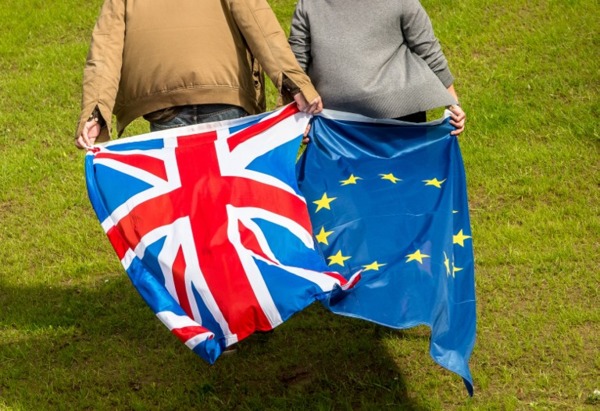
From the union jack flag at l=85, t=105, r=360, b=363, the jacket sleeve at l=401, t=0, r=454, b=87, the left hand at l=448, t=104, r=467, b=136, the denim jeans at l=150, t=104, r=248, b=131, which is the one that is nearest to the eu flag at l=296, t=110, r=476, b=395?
the left hand at l=448, t=104, r=467, b=136

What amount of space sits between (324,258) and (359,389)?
0.92 meters

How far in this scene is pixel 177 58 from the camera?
557 centimetres

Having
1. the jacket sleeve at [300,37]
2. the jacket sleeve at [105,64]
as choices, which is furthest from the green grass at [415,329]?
the jacket sleeve at [300,37]

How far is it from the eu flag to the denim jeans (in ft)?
1.57

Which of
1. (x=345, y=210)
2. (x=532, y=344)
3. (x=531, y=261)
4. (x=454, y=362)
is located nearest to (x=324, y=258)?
(x=345, y=210)

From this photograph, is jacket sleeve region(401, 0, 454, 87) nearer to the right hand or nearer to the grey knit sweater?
the grey knit sweater

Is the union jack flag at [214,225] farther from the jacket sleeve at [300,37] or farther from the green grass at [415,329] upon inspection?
the green grass at [415,329]

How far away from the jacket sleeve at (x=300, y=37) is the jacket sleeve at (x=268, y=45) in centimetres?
20

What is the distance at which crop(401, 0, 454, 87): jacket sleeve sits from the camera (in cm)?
577

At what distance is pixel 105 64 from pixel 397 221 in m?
1.72

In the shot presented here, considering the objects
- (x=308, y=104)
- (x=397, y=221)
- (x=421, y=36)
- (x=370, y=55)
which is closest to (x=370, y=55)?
(x=370, y=55)

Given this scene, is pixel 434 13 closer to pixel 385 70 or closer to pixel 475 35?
pixel 475 35

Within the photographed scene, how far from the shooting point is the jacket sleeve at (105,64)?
559 centimetres

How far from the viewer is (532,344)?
623 centimetres
